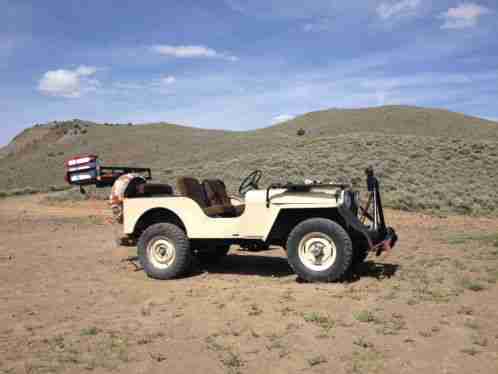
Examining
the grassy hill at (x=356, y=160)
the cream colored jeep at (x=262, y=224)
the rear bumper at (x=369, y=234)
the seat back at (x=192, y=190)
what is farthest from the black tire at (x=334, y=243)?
the grassy hill at (x=356, y=160)

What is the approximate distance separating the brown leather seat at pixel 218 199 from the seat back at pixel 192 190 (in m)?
0.14

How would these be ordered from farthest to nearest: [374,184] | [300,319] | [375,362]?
[374,184], [300,319], [375,362]

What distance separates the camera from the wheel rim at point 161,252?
8227 mm

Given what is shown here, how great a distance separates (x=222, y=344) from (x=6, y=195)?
108ft

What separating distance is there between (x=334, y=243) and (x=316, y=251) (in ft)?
0.99

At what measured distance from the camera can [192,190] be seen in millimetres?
8414

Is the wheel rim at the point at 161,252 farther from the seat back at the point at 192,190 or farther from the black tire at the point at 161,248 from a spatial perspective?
the seat back at the point at 192,190

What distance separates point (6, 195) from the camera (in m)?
33.7

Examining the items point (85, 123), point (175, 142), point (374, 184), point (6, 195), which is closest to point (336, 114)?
point (175, 142)

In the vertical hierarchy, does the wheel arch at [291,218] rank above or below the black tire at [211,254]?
above

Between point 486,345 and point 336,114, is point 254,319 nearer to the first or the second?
point 486,345

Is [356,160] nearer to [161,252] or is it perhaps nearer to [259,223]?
[161,252]

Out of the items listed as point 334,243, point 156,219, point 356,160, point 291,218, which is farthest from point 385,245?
point 356,160

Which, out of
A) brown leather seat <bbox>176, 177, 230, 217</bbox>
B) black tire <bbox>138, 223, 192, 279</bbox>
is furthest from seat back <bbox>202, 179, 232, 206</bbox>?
black tire <bbox>138, 223, 192, 279</bbox>
